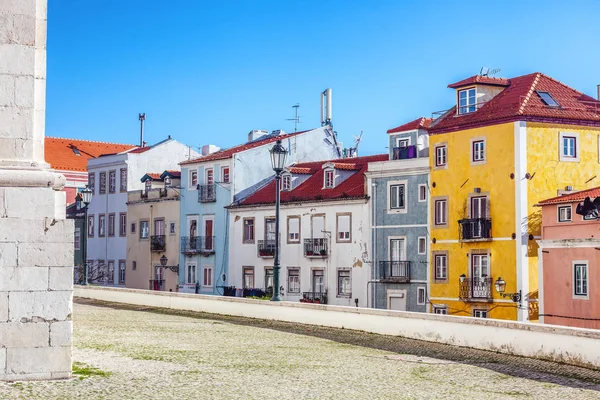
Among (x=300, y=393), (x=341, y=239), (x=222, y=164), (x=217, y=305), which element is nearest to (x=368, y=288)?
(x=341, y=239)

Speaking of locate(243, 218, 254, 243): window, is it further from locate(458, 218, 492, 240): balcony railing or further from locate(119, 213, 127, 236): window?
locate(458, 218, 492, 240): balcony railing

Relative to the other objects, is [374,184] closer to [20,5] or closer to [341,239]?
[341,239]

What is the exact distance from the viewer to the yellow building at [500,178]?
139 feet

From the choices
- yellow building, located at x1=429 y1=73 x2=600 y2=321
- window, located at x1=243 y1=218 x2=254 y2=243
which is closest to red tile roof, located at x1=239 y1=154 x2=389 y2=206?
window, located at x1=243 y1=218 x2=254 y2=243

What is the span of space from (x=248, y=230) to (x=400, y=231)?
9565 mm

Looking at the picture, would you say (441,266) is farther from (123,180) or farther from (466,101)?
(123,180)

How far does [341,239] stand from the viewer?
48.3 meters

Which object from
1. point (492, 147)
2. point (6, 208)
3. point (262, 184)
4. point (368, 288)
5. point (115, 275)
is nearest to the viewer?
point (6, 208)

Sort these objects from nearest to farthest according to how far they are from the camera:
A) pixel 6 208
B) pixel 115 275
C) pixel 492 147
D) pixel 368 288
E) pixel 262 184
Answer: pixel 6 208 → pixel 492 147 → pixel 368 288 → pixel 262 184 → pixel 115 275

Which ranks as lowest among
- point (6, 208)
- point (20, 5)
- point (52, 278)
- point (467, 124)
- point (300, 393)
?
point (300, 393)

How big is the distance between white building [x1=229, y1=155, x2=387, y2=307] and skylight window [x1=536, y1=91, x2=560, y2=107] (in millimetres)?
8520

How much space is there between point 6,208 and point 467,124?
34572 millimetres

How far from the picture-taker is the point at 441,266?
45531 millimetres

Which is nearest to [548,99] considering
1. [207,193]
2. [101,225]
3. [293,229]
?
[293,229]
